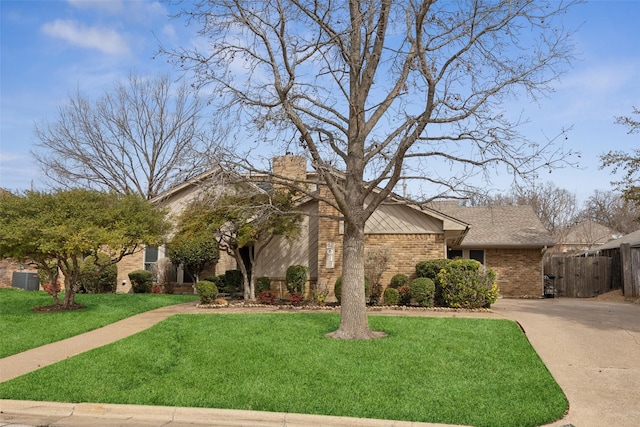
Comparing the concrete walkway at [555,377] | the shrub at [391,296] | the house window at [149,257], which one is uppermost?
the house window at [149,257]

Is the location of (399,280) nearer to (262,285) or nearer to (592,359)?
(262,285)

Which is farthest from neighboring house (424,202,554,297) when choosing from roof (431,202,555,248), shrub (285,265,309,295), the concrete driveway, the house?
the concrete driveway

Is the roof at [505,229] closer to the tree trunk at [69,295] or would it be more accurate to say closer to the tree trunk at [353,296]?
the tree trunk at [353,296]

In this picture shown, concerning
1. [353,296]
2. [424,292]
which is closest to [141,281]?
[424,292]

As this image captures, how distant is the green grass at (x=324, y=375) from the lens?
7379 mm

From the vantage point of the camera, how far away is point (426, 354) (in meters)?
9.90

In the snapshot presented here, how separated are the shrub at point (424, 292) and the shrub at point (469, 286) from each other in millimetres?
357

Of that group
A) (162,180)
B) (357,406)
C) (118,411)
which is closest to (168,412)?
(118,411)

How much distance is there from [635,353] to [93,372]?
31.2ft

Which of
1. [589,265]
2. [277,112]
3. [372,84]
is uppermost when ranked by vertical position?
[372,84]

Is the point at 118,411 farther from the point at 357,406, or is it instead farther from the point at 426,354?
the point at 426,354

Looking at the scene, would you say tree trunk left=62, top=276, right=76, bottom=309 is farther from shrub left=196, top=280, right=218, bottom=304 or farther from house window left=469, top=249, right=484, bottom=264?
house window left=469, top=249, right=484, bottom=264

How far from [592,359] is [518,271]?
54.5ft

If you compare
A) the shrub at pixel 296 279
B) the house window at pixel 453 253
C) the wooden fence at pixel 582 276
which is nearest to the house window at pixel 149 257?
the shrub at pixel 296 279
